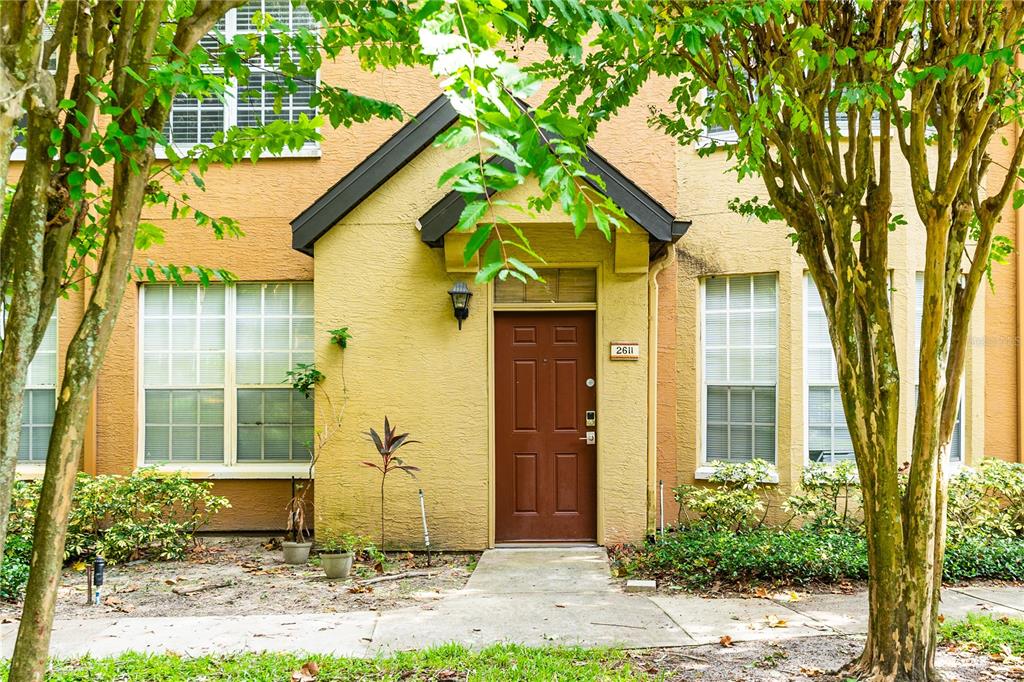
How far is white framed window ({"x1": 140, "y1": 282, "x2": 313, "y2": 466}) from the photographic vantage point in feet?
29.8

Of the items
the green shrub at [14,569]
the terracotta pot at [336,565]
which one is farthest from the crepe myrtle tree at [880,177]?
the green shrub at [14,569]

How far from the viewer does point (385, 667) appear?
4.73 m

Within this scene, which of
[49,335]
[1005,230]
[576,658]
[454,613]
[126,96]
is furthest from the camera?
[49,335]

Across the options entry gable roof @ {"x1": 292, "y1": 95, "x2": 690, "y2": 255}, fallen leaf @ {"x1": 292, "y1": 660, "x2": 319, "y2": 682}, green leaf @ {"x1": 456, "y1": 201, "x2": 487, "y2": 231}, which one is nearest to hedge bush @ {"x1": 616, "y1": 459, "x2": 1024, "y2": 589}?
entry gable roof @ {"x1": 292, "y1": 95, "x2": 690, "y2": 255}

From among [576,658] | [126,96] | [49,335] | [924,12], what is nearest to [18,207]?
[126,96]

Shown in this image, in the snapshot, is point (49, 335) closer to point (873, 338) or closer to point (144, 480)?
point (144, 480)

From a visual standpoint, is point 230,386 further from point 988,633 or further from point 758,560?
point 988,633

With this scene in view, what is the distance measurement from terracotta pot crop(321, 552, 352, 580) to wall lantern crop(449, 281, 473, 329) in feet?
8.42

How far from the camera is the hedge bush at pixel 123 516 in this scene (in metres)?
7.82

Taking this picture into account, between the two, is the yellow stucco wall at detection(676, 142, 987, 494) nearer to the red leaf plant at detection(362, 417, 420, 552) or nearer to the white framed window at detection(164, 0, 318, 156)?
the red leaf plant at detection(362, 417, 420, 552)

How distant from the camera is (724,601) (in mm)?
6309

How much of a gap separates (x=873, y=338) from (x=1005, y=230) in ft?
17.6

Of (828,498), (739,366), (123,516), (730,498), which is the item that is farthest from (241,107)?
(828,498)

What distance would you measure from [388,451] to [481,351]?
54.6 inches
